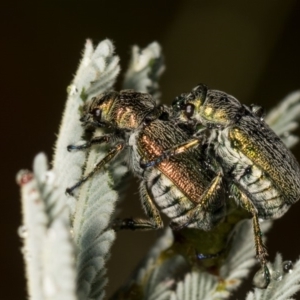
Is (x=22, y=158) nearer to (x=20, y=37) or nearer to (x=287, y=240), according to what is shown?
(x=20, y=37)

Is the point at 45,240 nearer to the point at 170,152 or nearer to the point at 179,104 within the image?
the point at 170,152

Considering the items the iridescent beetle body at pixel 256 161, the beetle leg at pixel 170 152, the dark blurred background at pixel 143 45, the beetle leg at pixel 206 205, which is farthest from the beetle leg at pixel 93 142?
the dark blurred background at pixel 143 45

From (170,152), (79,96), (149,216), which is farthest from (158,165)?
(79,96)

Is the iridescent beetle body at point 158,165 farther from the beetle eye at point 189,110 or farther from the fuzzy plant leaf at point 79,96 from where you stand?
the fuzzy plant leaf at point 79,96

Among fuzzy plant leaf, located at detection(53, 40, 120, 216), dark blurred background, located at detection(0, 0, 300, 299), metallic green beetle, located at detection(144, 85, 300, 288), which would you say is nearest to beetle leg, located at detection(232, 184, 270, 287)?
metallic green beetle, located at detection(144, 85, 300, 288)

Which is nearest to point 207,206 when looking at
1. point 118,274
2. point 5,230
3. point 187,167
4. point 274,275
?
point 187,167

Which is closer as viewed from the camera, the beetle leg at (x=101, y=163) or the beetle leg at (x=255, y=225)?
the beetle leg at (x=101, y=163)

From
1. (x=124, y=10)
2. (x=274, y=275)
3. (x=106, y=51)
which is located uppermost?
(x=124, y=10)
